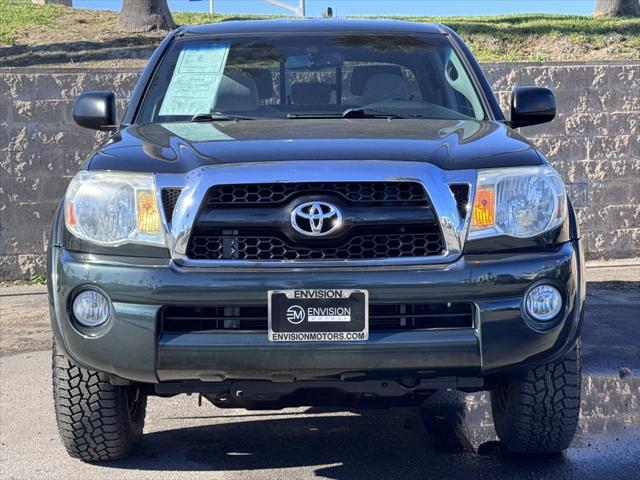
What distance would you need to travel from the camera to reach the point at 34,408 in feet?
18.6

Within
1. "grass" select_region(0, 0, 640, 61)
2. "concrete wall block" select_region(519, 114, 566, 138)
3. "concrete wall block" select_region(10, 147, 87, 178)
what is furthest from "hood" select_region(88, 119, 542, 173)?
"grass" select_region(0, 0, 640, 61)

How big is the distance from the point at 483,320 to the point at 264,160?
96 cm

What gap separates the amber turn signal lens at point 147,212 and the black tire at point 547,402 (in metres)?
1.52


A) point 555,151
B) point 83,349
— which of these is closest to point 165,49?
point 83,349

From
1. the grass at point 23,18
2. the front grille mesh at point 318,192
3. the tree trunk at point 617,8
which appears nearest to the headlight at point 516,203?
the front grille mesh at point 318,192

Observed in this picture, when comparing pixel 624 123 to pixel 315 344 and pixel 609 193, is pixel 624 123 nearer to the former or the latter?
pixel 609 193

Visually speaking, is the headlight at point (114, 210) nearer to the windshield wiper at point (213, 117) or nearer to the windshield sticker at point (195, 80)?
the windshield wiper at point (213, 117)

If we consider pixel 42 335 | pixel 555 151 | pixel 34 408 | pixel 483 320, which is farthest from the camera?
pixel 555 151

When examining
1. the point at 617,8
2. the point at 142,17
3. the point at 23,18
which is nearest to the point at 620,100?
the point at 142,17

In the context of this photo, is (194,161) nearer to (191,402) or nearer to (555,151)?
(191,402)

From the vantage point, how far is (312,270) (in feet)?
12.8

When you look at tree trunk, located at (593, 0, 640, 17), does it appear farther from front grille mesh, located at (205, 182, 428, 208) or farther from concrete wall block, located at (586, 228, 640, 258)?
front grille mesh, located at (205, 182, 428, 208)

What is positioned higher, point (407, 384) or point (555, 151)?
point (407, 384)

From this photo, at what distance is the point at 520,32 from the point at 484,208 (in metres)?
11.4
